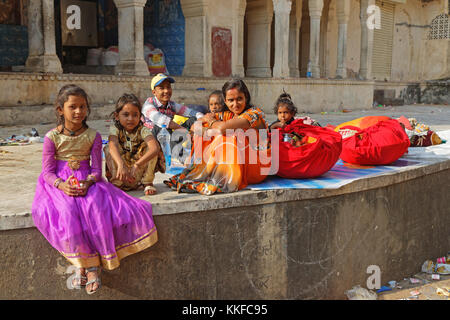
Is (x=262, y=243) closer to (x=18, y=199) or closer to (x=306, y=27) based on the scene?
(x=18, y=199)

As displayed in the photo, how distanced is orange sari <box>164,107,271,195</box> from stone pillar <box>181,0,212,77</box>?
8.89 m

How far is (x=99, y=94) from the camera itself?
9.55 meters

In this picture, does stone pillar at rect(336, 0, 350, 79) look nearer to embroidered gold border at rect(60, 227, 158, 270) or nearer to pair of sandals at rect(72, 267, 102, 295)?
A: embroidered gold border at rect(60, 227, 158, 270)

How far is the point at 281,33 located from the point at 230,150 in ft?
33.1

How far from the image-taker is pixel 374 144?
169 inches

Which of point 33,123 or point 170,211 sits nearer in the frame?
point 170,211

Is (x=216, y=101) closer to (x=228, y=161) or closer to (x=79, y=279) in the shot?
(x=228, y=161)

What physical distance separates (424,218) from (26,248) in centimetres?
379

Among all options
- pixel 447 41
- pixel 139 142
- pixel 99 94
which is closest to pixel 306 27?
pixel 447 41

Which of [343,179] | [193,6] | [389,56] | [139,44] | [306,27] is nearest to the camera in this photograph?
[343,179]

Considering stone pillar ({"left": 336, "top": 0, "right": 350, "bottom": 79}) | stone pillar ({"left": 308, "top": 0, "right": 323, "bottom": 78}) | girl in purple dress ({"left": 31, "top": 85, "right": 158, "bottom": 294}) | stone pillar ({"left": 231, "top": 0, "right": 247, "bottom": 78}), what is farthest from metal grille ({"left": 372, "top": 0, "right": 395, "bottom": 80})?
girl in purple dress ({"left": 31, "top": 85, "right": 158, "bottom": 294})

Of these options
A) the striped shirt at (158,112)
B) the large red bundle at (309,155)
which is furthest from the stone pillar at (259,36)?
the large red bundle at (309,155)

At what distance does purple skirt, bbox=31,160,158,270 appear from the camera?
2.62 meters

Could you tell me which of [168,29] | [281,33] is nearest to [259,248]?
[281,33]
